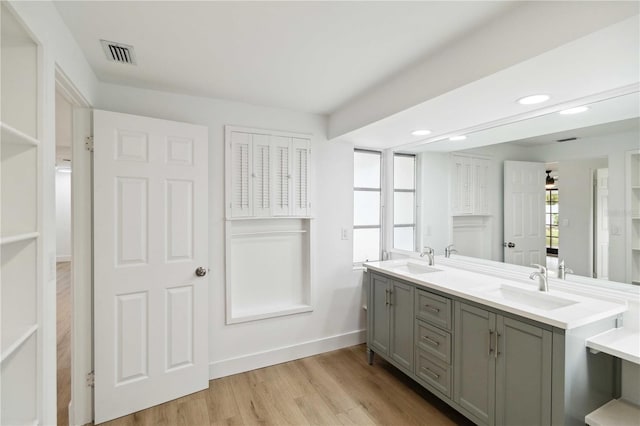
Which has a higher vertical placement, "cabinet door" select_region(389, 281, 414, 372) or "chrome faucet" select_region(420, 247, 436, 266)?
"chrome faucet" select_region(420, 247, 436, 266)

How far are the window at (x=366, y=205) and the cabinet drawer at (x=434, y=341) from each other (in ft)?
4.05

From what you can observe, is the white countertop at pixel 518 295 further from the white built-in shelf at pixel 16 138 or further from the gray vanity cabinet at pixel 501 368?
the white built-in shelf at pixel 16 138

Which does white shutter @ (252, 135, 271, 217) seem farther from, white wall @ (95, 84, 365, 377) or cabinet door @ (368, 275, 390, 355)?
cabinet door @ (368, 275, 390, 355)

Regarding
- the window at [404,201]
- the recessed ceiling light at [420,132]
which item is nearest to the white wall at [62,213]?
the window at [404,201]

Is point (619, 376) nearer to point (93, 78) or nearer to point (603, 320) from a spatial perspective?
point (603, 320)

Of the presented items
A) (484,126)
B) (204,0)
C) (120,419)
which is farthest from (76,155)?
(484,126)

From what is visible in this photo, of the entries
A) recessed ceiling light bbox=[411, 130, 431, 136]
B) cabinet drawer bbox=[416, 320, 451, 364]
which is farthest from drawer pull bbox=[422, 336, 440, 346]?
recessed ceiling light bbox=[411, 130, 431, 136]

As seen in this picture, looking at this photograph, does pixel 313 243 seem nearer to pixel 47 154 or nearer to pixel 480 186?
pixel 480 186

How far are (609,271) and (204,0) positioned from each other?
267cm

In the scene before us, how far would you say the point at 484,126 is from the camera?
7.96 feet

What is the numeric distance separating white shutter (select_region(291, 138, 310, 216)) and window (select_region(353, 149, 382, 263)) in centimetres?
62

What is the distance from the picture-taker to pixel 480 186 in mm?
2676

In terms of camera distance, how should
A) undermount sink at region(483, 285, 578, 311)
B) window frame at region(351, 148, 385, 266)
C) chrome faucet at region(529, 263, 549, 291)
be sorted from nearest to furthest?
undermount sink at region(483, 285, 578, 311) → chrome faucet at region(529, 263, 549, 291) → window frame at region(351, 148, 385, 266)

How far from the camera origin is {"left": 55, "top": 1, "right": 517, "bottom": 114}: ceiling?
1469 mm
